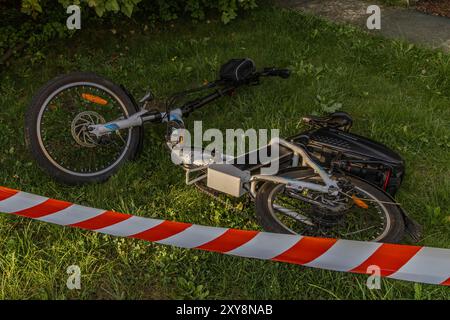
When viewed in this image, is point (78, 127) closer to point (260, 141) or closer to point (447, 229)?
point (260, 141)

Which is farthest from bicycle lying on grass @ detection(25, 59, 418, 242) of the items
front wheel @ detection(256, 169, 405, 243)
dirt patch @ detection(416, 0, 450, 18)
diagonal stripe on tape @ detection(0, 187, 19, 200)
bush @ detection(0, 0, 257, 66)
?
dirt patch @ detection(416, 0, 450, 18)

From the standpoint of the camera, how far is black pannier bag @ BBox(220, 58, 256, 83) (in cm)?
397

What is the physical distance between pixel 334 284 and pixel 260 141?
1.60 m

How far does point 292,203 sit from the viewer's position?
3375 millimetres

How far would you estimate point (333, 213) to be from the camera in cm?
297

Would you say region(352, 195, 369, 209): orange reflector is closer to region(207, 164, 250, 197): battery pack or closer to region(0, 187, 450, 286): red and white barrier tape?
region(0, 187, 450, 286): red and white barrier tape

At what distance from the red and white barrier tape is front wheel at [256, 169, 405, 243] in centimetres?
26

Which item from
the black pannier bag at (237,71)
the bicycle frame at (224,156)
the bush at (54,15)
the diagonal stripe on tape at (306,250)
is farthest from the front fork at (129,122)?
the bush at (54,15)

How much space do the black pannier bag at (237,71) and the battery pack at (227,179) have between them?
3.35 ft

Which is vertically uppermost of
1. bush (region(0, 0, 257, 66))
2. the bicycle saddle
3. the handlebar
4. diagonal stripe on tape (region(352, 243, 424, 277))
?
bush (region(0, 0, 257, 66))

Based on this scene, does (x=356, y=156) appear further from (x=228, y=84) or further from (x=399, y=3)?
(x=399, y=3)

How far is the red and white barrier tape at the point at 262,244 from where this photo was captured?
2660 millimetres
